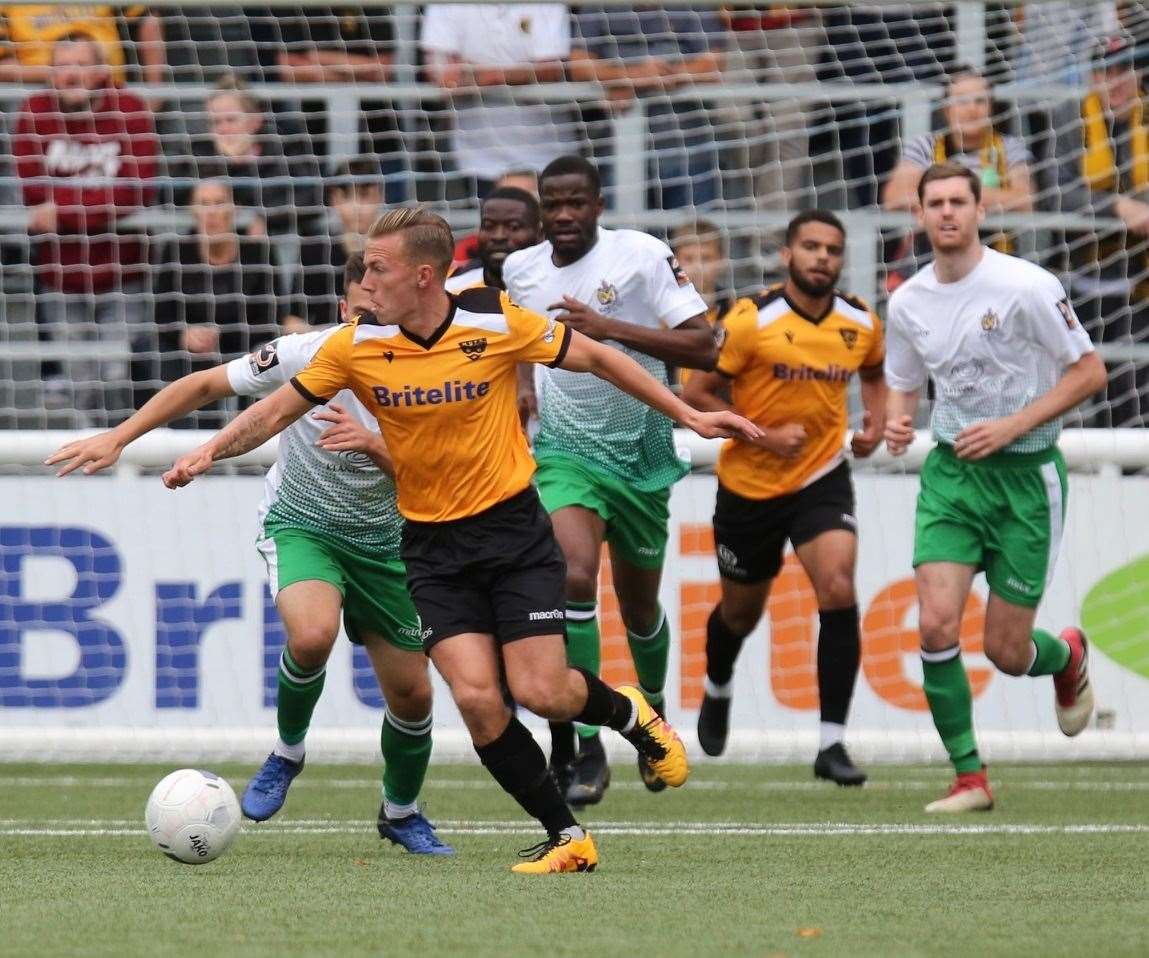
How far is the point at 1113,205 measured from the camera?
11594 millimetres

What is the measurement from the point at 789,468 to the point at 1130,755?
98.1 inches

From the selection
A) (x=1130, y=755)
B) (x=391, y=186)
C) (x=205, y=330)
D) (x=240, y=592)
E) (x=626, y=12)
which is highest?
(x=626, y=12)

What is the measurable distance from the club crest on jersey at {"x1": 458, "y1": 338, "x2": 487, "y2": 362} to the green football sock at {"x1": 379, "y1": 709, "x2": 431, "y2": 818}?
143 cm

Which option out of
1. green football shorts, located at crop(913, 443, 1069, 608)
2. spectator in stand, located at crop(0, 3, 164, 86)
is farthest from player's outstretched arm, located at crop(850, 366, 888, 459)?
spectator in stand, located at crop(0, 3, 164, 86)

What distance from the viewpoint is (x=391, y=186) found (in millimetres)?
12070

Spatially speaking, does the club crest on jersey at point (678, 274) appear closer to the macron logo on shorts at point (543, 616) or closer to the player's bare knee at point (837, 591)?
the player's bare knee at point (837, 591)

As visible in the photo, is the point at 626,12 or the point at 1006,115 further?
the point at 626,12

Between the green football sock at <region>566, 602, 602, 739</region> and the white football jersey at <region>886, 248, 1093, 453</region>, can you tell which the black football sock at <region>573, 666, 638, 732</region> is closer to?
the green football sock at <region>566, 602, 602, 739</region>

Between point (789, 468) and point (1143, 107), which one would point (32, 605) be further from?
point (1143, 107)

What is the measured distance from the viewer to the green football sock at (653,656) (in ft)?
30.0

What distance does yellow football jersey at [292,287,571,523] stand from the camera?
6.35 m

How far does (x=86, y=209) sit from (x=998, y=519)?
19.1 feet

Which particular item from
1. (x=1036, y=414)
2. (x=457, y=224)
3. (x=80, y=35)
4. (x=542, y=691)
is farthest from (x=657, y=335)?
(x=80, y=35)

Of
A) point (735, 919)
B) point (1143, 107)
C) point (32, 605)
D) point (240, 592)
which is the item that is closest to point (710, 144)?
point (1143, 107)
